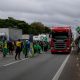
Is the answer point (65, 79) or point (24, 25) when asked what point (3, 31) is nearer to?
point (65, 79)

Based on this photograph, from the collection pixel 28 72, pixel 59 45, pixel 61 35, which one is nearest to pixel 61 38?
pixel 61 35

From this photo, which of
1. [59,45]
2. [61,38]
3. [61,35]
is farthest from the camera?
[59,45]

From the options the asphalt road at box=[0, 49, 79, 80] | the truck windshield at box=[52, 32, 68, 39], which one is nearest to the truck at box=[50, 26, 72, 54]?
the truck windshield at box=[52, 32, 68, 39]

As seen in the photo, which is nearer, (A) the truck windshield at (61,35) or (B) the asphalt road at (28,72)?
(B) the asphalt road at (28,72)

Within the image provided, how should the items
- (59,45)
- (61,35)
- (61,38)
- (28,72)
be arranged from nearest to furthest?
(28,72) → (61,35) → (61,38) → (59,45)

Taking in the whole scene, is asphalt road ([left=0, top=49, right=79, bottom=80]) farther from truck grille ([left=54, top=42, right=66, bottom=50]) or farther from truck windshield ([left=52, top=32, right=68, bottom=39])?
truck grille ([left=54, top=42, right=66, bottom=50])

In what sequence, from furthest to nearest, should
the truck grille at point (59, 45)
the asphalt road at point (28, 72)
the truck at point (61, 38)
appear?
the truck grille at point (59, 45), the truck at point (61, 38), the asphalt road at point (28, 72)

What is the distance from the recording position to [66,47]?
44375 millimetres

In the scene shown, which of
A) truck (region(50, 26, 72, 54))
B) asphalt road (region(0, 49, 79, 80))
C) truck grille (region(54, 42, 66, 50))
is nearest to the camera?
asphalt road (region(0, 49, 79, 80))

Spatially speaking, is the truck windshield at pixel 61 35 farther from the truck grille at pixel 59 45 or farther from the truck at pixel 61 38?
the truck grille at pixel 59 45

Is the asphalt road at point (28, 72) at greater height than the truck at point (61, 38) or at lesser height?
lesser

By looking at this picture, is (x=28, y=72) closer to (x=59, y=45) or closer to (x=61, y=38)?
(x=61, y=38)

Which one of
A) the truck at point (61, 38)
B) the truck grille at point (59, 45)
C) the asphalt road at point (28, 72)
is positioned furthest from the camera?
the truck grille at point (59, 45)

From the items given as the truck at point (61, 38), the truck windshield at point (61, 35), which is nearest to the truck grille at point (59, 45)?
the truck at point (61, 38)
